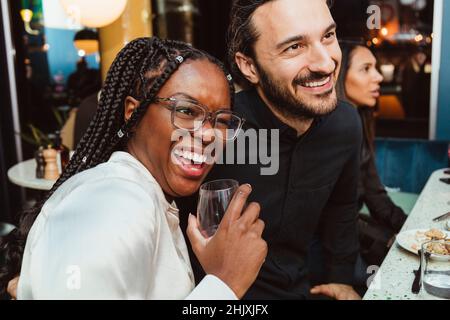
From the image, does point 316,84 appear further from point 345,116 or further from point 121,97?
point 121,97

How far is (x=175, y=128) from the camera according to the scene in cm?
103

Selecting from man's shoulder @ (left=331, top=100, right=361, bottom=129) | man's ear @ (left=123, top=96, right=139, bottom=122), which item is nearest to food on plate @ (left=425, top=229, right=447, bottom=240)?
man's shoulder @ (left=331, top=100, right=361, bottom=129)

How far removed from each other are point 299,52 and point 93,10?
214 cm

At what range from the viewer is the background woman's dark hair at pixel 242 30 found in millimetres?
1395

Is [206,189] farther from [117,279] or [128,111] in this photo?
[117,279]

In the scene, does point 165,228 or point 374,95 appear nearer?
point 165,228

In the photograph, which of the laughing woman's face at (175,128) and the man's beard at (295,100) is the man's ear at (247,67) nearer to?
the man's beard at (295,100)

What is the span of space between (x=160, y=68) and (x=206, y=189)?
0.30 m

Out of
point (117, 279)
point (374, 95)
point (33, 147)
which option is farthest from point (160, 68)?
point (33, 147)

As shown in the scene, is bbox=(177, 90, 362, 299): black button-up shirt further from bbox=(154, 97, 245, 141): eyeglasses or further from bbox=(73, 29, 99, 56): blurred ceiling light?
bbox=(73, 29, 99, 56): blurred ceiling light

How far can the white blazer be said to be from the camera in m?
0.72
